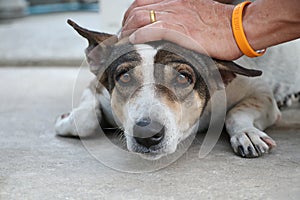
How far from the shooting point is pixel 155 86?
2.52 metres

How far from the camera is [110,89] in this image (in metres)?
2.79

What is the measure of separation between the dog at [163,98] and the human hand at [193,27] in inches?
2.7

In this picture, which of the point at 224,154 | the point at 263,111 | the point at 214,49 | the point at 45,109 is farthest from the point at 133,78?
the point at 45,109

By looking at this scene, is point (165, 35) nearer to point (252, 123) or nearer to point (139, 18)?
point (139, 18)

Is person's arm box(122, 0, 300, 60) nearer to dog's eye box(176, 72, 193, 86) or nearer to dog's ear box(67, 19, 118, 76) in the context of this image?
dog's eye box(176, 72, 193, 86)

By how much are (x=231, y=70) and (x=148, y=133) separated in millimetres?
576

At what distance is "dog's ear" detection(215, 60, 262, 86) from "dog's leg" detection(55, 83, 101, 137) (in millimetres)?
721

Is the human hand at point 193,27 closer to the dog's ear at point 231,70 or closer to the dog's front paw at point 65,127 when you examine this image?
the dog's ear at point 231,70

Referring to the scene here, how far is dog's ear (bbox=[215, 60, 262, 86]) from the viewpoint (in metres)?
2.67

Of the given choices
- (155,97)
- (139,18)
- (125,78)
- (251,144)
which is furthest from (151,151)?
(139,18)

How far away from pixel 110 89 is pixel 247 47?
66 cm

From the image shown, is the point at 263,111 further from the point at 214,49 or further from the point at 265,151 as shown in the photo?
the point at 214,49

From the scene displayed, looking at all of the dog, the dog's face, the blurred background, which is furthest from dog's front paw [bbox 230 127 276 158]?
the blurred background

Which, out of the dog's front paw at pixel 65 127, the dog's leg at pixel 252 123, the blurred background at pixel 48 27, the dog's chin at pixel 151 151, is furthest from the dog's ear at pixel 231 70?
the blurred background at pixel 48 27
